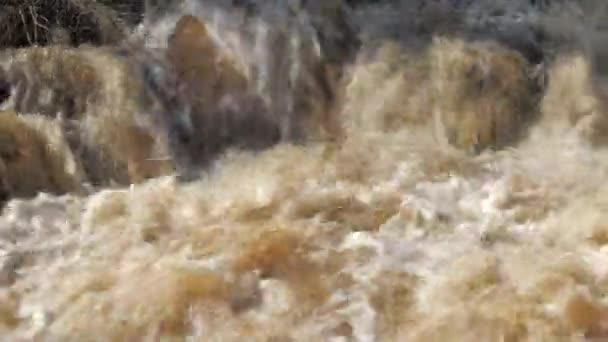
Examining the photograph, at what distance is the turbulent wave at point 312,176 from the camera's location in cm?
376

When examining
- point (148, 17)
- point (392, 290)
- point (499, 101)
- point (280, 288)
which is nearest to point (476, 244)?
point (392, 290)

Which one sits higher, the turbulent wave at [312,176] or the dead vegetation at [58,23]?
the dead vegetation at [58,23]

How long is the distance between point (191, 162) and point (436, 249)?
5.28 ft

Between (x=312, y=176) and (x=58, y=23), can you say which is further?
(x=58, y=23)

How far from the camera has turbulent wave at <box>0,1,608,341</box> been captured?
148 inches

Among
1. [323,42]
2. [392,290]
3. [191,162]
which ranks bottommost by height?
[392,290]

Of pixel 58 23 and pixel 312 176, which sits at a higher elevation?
Answer: pixel 58 23

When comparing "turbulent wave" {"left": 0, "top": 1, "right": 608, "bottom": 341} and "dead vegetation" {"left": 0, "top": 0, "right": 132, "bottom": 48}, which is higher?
"dead vegetation" {"left": 0, "top": 0, "right": 132, "bottom": 48}

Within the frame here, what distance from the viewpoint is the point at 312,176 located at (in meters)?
4.84

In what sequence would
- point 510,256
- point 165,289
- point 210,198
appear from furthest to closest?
point 210,198 < point 510,256 < point 165,289

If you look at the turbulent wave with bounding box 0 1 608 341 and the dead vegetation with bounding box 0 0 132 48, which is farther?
the dead vegetation with bounding box 0 0 132 48

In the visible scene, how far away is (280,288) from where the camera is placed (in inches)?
153

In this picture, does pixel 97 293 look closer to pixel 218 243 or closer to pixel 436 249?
pixel 218 243

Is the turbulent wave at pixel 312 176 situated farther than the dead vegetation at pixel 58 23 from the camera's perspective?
No
